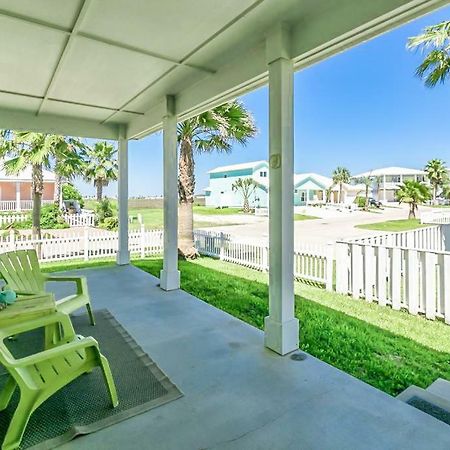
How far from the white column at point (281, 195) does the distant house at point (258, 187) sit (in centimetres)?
3160

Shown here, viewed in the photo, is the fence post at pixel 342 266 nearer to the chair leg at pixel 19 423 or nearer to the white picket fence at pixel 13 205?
the chair leg at pixel 19 423

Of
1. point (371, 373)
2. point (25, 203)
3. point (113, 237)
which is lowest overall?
point (371, 373)

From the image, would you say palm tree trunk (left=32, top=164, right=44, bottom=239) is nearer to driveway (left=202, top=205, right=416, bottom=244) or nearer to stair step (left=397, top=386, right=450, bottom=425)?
driveway (left=202, top=205, right=416, bottom=244)

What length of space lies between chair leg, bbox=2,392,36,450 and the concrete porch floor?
275 millimetres

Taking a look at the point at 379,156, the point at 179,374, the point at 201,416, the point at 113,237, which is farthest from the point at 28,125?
the point at 379,156

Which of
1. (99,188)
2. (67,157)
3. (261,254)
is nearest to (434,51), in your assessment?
(261,254)

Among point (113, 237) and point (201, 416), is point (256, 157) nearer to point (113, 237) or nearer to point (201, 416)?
point (113, 237)

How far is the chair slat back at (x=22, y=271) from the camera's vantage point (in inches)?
149

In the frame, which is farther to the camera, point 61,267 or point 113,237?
point 113,237

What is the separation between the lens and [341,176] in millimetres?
44469

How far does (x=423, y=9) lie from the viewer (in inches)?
91.0

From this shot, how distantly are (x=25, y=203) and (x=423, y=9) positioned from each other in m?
23.8

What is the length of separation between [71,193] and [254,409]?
79.8 feet

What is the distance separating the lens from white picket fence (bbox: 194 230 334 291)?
6.35 metres
